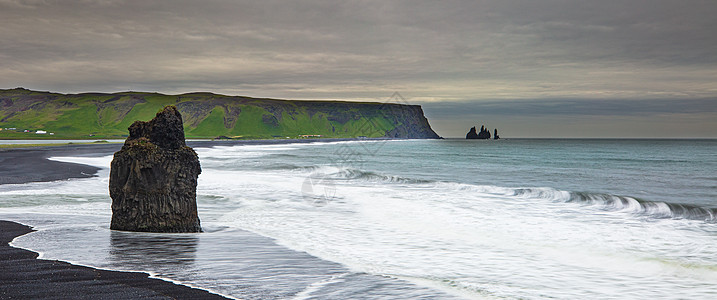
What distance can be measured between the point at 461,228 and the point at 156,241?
25.3ft

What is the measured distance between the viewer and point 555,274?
8609 millimetres

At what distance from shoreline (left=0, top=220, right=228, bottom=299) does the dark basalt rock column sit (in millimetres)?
2746

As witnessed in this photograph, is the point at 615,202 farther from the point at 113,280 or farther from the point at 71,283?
the point at 71,283

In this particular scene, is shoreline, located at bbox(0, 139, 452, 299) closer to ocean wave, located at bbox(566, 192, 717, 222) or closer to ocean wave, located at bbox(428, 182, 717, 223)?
ocean wave, located at bbox(428, 182, 717, 223)

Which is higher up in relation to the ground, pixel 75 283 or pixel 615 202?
pixel 75 283

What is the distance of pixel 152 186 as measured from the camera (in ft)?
34.0

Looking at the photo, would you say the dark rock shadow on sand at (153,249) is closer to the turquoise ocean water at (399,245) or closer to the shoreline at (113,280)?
the turquoise ocean water at (399,245)

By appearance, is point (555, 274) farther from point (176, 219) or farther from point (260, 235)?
point (176, 219)

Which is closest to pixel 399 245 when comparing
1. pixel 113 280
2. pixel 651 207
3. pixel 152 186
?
pixel 152 186

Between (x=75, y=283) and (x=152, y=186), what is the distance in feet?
13.3

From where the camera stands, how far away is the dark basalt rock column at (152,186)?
10375mm

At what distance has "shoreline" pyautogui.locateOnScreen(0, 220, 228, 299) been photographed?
5977 mm

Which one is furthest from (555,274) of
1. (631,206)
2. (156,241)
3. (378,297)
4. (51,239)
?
(631,206)

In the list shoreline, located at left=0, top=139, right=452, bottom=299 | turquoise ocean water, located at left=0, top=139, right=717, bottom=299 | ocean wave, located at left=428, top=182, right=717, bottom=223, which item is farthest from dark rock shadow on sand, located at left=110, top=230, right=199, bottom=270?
ocean wave, located at left=428, top=182, right=717, bottom=223
